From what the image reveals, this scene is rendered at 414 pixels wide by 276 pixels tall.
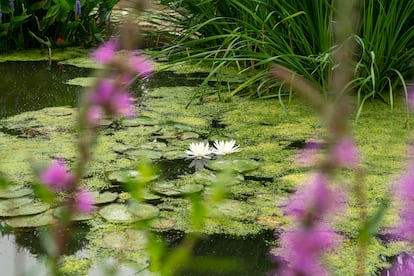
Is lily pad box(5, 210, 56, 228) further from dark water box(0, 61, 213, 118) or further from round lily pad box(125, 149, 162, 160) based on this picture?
dark water box(0, 61, 213, 118)

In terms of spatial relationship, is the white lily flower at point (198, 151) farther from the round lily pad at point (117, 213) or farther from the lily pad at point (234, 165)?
the round lily pad at point (117, 213)

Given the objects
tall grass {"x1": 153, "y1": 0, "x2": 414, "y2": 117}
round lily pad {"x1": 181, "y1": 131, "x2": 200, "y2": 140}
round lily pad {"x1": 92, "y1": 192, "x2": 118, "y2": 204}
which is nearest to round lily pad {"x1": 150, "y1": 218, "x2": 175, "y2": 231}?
round lily pad {"x1": 92, "y1": 192, "x2": 118, "y2": 204}

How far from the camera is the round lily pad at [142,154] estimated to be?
6.46ft

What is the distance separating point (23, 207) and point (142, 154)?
0.48 m

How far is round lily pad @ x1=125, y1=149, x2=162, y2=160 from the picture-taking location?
1.97 m

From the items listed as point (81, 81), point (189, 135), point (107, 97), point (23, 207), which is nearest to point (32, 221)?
point (23, 207)

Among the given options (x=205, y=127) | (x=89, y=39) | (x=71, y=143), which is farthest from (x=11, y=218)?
(x=89, y=39)

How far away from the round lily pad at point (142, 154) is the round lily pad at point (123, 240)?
0.50 m

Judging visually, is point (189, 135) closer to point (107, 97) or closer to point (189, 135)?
point (189, 135)

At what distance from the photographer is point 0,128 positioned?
2.26 m

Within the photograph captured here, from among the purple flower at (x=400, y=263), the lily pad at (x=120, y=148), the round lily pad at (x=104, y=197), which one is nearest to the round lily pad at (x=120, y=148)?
the lily pad at (x=120, y=148)

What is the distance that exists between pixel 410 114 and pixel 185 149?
829mm

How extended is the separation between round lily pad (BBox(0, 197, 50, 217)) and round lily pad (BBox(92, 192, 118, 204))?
0.12 meters

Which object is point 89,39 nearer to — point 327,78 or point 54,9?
point 54,9
